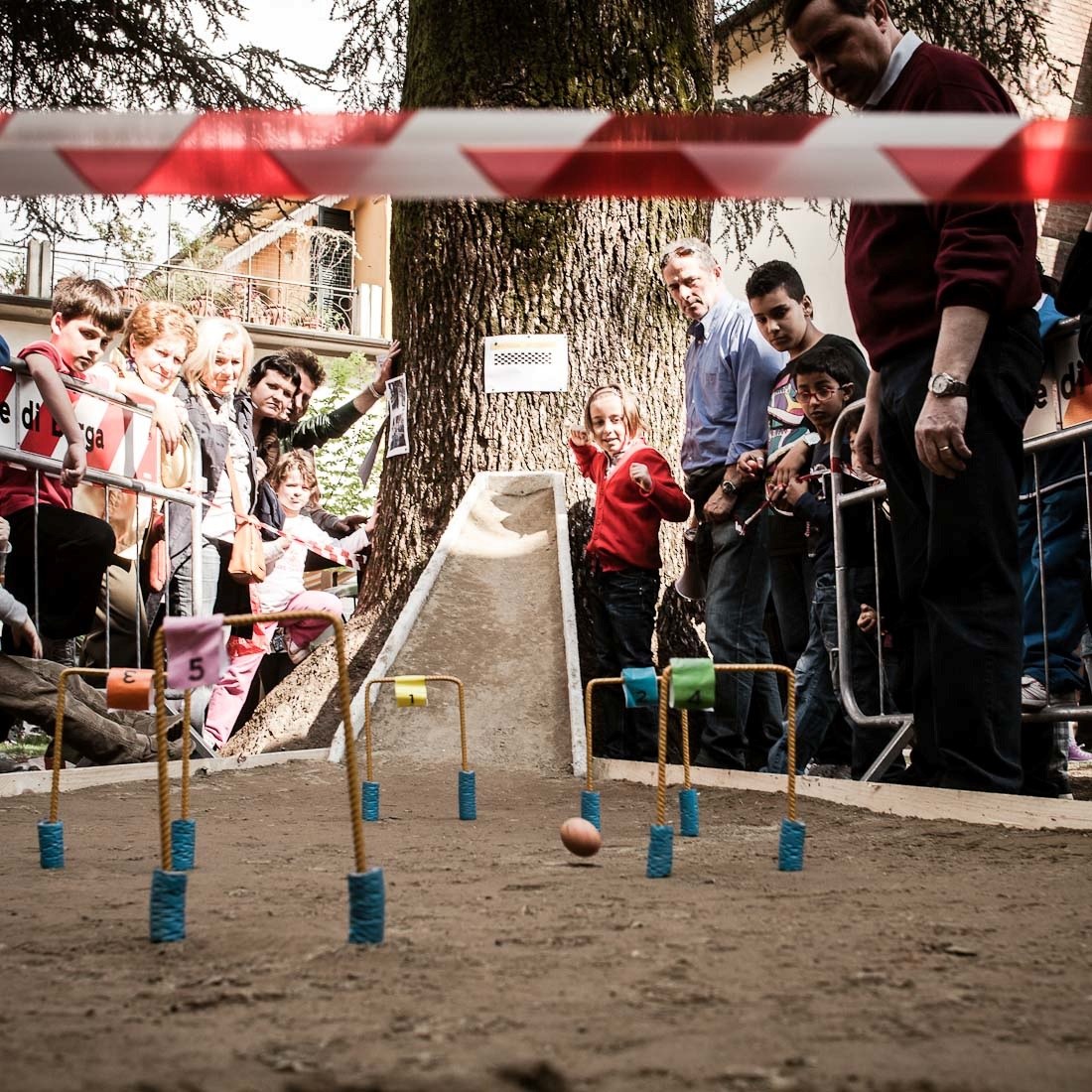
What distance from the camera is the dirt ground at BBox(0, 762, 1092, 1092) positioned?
4.49 feet

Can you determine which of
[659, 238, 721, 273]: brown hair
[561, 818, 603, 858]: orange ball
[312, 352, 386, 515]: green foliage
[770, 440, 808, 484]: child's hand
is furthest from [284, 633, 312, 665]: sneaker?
[312, 352, 386, 515]: green foliage

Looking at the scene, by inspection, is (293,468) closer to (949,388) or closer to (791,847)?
(949,388)

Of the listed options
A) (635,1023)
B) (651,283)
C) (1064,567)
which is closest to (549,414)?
(651,283)

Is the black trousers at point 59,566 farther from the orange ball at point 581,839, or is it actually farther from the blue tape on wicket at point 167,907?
the blue tape on wicket at point 167,907

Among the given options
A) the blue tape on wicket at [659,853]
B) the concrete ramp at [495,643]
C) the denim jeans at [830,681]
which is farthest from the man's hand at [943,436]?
the concrete ramp at [495,643]

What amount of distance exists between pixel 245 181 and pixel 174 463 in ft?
15.4

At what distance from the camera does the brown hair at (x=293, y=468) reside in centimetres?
808

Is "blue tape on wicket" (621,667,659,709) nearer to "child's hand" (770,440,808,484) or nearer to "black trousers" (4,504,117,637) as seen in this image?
"child's hand" (770,440,808,484)

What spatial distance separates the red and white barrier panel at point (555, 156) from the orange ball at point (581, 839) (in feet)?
4.48

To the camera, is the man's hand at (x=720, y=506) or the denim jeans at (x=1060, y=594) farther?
the man's hand at (x=720, y=506)

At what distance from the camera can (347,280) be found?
25.0 m

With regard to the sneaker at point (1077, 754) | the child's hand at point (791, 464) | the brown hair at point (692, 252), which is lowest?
the sneaker at point (1077, 754)

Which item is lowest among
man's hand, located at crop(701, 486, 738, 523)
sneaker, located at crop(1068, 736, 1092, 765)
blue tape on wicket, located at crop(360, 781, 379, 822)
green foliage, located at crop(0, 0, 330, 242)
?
sneaker, located at crop(1068, 736, 1092, 765)

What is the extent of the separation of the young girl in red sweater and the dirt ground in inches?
112
